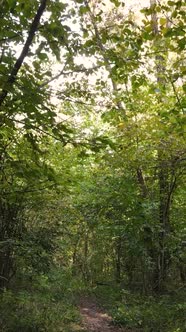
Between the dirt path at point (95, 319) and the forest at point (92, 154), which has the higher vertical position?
the forest at point (92, 154)

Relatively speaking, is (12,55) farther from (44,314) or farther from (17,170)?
(44,314)

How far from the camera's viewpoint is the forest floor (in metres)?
8.62

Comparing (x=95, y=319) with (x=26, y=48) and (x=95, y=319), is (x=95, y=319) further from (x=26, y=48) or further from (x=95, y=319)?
(x=26, y=48)

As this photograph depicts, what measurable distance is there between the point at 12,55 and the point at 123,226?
278 inches

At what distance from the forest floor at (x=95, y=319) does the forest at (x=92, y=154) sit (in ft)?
0.15

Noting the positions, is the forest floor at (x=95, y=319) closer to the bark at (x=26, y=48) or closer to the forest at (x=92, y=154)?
the forest at (x=92, y=154)

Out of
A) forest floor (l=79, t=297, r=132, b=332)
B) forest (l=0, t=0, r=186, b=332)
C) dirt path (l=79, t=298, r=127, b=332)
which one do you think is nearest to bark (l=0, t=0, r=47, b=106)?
forest (l=0, t=0, r=186, b=332)

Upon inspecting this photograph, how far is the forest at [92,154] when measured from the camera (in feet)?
8.86

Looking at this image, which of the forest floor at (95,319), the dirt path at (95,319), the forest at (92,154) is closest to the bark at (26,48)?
the forest at (92,154)


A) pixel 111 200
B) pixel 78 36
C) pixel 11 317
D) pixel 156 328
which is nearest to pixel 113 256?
pixel 111 200

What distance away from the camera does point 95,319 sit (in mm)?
9781

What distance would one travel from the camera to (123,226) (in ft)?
30.1

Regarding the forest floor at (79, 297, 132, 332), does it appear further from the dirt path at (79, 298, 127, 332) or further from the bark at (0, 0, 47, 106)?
the bark at (0, 0, 47, 106)

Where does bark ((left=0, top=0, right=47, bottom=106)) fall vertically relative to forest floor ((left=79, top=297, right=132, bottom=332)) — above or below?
above
